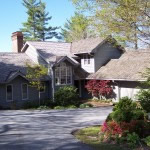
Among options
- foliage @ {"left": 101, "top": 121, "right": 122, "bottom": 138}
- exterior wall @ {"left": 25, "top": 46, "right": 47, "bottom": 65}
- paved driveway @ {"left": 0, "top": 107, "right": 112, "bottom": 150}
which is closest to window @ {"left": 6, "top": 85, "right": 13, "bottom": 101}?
exterior wall @ {"left": 25, "top": 46, "right": 47, "bottom": 65}

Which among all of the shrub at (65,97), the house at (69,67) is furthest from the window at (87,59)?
the shrub at (65,97)

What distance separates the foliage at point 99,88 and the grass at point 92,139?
53.5 feet

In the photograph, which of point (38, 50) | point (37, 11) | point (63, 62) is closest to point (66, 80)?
point (63, 62)

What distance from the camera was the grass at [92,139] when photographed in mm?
12148

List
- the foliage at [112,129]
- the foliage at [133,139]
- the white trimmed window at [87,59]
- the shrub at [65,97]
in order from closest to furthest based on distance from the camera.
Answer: the foliage at [133,139]
the foliage at [112,129]
the shrub at [65,97]
the white trimmed window at [87,59]

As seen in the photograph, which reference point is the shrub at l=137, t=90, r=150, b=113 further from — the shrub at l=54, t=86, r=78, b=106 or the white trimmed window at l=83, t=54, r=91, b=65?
the white trimmed window at l=83, t=54, r=91, b=65

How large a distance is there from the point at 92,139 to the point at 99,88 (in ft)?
63.2

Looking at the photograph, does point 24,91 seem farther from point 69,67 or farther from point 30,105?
point 69,67

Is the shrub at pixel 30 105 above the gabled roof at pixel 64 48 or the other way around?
the other way around

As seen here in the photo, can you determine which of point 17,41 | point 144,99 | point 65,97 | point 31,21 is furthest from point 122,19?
point 31,21

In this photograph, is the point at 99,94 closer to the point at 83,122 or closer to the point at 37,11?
the point at 83,122

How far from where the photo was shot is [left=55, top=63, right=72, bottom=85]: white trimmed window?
33.4m

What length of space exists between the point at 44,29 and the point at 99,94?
3846cm

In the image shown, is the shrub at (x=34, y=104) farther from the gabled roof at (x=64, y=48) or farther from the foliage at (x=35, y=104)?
the gabled roof at (x=64, y=48)
